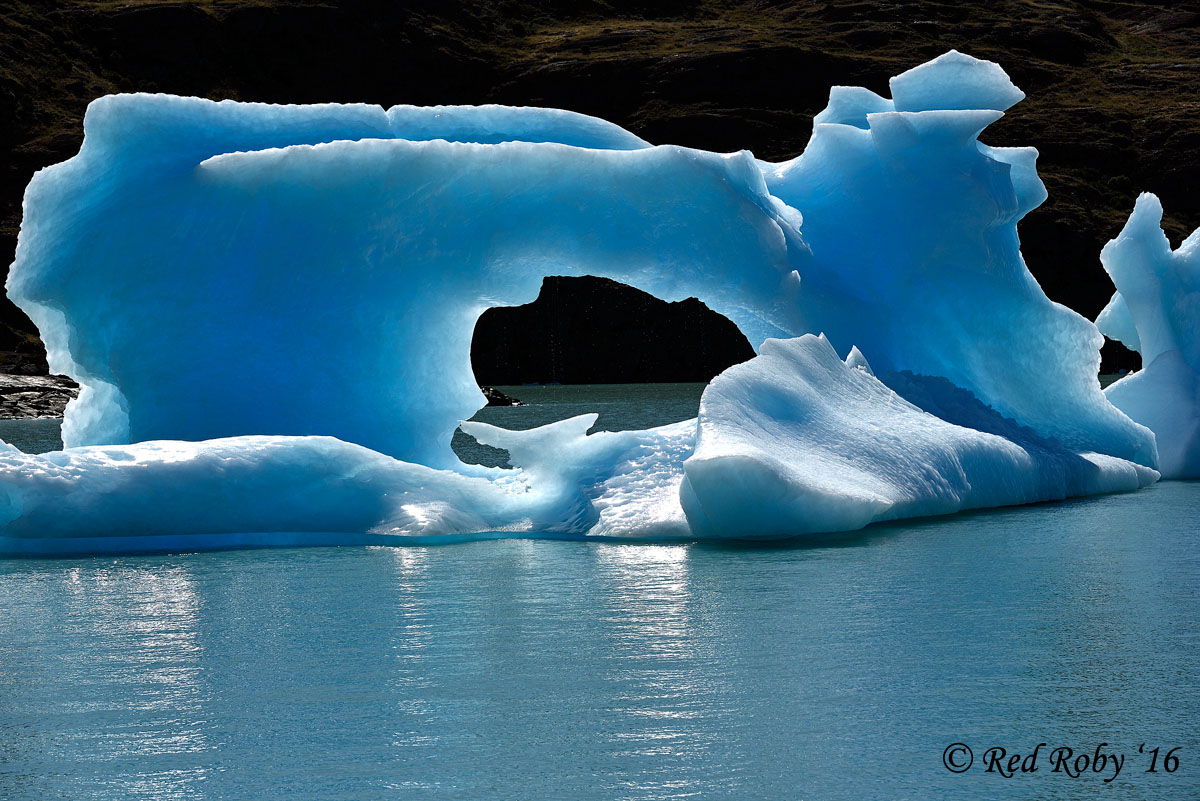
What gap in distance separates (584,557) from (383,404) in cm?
366

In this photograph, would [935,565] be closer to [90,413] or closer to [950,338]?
[950,338]

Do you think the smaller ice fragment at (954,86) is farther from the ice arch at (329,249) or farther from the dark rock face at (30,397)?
the dark rock face at (30,397)

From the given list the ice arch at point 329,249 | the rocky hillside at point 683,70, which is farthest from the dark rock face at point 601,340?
the ice arch at point 329,249

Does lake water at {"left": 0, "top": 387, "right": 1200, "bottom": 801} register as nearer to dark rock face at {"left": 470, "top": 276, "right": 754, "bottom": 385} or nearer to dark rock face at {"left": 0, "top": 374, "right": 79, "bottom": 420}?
dark rock face at {"left": 0, "top": 374, "right": 79, "bottom": 420}

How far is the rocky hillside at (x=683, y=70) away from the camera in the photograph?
68.4 m

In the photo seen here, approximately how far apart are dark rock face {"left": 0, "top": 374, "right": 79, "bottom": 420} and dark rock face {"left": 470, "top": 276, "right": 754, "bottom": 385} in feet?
108

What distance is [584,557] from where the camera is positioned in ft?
23.1

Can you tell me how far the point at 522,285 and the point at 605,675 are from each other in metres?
5.77

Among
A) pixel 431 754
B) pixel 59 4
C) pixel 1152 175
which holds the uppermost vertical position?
pixel 59 4

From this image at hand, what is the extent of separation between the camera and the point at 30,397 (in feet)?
118

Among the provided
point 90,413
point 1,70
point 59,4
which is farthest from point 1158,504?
point 59,4

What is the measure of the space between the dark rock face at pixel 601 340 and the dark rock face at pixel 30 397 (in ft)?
108

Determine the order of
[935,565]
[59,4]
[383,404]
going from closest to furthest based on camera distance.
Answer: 1. [935,565]
2. [383,404]
3. [59,4]

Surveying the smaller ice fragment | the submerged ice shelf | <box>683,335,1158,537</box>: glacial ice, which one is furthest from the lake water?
the smaller ice fragment
